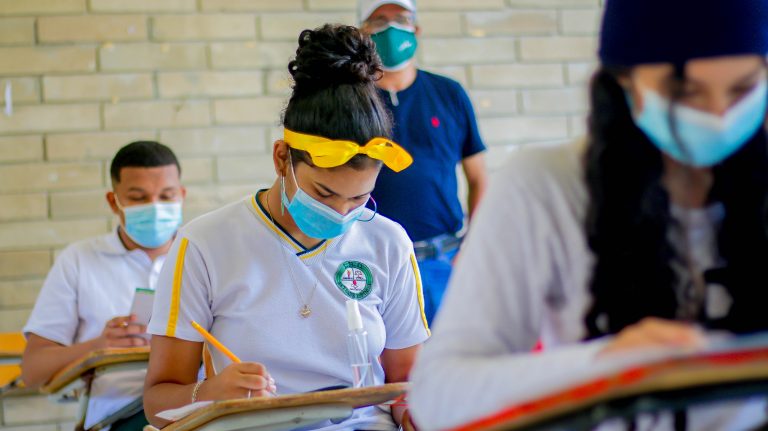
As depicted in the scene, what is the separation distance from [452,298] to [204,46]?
3.55 meters

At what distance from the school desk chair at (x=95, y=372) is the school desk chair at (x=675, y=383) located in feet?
6.31

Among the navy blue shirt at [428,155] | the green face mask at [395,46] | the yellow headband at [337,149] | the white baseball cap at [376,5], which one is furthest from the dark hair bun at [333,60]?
the white baseball cap at [376,5]

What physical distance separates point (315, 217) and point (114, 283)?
125 cm

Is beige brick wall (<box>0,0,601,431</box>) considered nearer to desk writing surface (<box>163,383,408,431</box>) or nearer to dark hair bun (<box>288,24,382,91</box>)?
dark hair bun (<box>288,24,382,91</box>)

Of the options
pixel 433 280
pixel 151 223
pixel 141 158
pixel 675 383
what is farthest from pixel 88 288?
pixel 675 383

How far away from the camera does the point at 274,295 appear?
2.22 m

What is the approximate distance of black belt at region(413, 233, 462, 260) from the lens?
11.0 ft

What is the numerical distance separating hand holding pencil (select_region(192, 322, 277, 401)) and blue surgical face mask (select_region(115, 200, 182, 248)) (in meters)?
1.42

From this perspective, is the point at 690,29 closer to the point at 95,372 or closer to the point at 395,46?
the point at 95,372

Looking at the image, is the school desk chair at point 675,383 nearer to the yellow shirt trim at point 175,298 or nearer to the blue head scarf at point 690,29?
the blue head scarf at point 690,29

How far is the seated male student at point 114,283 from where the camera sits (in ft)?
9.85

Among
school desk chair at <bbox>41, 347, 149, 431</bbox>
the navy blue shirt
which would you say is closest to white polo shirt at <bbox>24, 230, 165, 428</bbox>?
school desk chair at <bbox>41, 347, 149, 431</bbox>

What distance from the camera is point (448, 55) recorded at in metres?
4.79

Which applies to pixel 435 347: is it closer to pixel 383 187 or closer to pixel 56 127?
pixel 383 187
